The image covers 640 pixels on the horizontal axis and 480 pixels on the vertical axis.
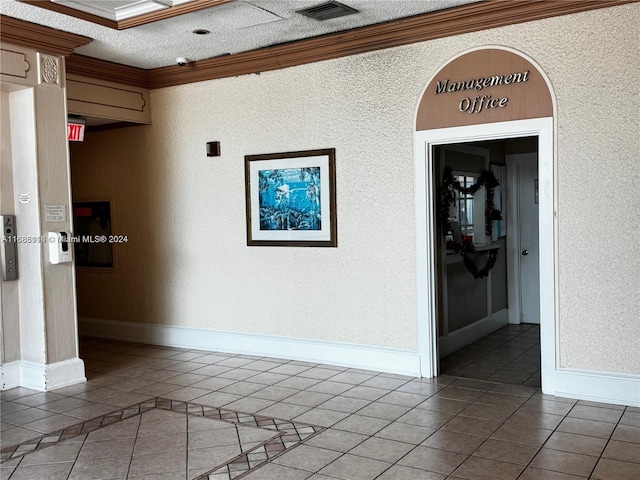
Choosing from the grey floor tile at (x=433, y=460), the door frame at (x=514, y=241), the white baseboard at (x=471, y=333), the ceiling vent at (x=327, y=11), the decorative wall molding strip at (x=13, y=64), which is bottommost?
the grey floor tile at (x=433, y=460)

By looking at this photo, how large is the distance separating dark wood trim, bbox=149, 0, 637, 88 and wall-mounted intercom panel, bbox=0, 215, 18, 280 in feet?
7.81

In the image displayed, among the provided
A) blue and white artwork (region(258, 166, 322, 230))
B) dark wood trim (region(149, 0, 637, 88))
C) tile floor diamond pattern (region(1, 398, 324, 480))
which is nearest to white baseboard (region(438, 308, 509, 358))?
blue and white artwork (region(258, 166, 322, 230))

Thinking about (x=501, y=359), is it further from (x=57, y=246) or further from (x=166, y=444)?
(x=57, y=246)

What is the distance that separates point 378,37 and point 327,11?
2.18 ft

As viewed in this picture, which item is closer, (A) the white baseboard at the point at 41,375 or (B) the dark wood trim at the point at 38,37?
(B) the dark wood trim at the point at 38,37

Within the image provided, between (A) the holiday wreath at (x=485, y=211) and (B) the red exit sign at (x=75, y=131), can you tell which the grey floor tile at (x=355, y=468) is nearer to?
(A) the holiday wreath at (x=485, y=211)

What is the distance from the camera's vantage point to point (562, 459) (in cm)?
351

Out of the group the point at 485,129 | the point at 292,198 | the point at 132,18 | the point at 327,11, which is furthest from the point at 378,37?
the point at 132,18

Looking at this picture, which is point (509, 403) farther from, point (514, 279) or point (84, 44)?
point (84, 44)

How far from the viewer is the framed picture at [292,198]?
5.81 metres

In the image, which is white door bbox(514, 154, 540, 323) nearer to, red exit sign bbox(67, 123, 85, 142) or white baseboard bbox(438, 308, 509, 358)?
white baseboard bbox(438, 308, 509, 358)

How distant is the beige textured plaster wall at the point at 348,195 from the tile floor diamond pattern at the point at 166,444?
1.74 metres

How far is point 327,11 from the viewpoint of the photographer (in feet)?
16.0

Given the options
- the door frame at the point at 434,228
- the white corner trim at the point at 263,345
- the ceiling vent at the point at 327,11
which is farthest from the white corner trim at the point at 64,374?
Answer: the ceiling vent at the point at 327,11
